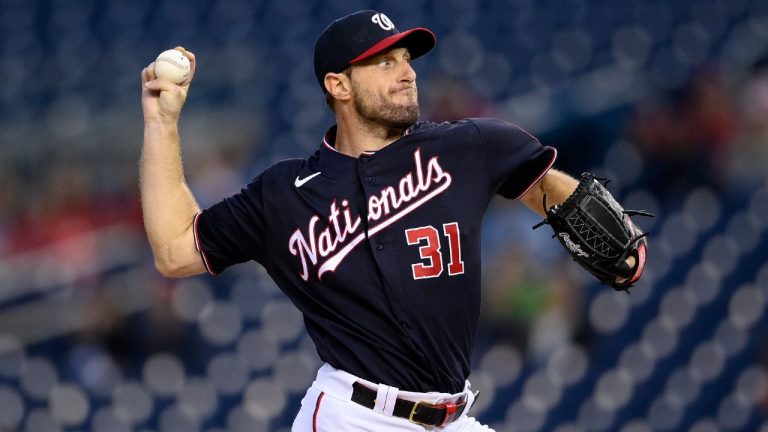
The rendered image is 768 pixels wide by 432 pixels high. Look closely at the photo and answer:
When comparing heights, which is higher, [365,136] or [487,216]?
[365,136]

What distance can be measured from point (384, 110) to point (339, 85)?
5.5 inches

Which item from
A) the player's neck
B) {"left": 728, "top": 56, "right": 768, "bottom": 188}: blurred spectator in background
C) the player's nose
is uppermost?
the player's nose

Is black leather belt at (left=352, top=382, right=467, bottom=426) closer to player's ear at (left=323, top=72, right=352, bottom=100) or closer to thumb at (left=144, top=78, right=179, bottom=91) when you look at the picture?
player's ear at (left=323, top=72, right=352, bottom=100)

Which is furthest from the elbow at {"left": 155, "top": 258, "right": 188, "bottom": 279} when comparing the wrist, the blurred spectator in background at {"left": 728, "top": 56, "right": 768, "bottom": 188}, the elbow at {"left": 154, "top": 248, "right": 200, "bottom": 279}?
the blurred spectator in background at {"left": 728, "top": 56, "right": 768, "bottom": 188}

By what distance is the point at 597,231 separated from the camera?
95.7 inches

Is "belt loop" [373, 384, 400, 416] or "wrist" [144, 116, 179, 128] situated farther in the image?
"wrist" [144, 116, 179, 128]

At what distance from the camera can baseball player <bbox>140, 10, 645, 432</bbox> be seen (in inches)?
91.3

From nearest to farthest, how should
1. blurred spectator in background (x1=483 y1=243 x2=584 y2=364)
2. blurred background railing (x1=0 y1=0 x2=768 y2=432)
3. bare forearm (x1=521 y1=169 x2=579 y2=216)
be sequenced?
1. bare forearm (x1=521 y1=169 x2=579 y2=216)
2. blurred background railing (x1=0 y1=0 x2=768 y2=432)
3. blurred spectator in background (x1=483 y1=243 x2=584 y2=364)

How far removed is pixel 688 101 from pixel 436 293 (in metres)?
3.87

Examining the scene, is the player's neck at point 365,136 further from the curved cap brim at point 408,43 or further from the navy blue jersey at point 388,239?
the curved cap brim at point 408,43

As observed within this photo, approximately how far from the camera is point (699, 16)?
639 centimetres

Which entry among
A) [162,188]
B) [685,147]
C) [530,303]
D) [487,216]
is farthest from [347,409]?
[685,147]

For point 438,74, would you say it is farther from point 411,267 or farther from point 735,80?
point 411,267

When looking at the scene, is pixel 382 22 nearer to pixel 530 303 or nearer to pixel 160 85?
pixel 160 85
